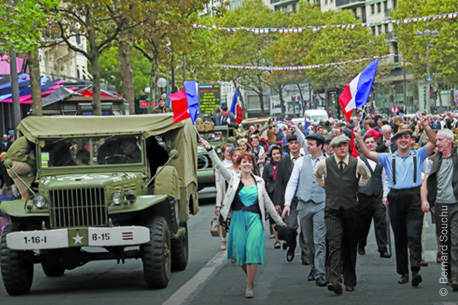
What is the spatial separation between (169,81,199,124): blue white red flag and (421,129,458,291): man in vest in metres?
4.23

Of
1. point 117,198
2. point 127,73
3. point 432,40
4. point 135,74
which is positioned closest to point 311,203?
point 117,198

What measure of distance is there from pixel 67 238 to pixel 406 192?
153 inches

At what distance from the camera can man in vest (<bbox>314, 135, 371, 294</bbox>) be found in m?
10.3

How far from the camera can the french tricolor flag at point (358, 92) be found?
42.5ft

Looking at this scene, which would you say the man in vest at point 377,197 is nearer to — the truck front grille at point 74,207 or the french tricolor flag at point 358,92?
the french tricolor flag at point 358,92

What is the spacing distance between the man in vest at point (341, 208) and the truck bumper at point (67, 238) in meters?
2.11

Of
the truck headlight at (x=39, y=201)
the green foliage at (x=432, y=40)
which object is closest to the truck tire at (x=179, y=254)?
the truck headlight at (x=39, y=201)

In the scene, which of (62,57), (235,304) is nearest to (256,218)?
(235,304)

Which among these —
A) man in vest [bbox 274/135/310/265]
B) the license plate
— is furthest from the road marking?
the license plate

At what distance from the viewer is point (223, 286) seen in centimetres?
1131

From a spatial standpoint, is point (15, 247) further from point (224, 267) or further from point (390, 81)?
point (390, 81)

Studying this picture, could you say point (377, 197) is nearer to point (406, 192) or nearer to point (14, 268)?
point (406, 192)

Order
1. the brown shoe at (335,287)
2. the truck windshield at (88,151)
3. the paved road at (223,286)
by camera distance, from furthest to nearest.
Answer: the truck windshield at (88,151) < the brown shoe at (335,287) < the paved road at (223,286)

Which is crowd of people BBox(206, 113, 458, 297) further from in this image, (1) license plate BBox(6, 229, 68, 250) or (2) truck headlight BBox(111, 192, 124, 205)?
(1) license plate BBox(6, 229, 68, 250)
